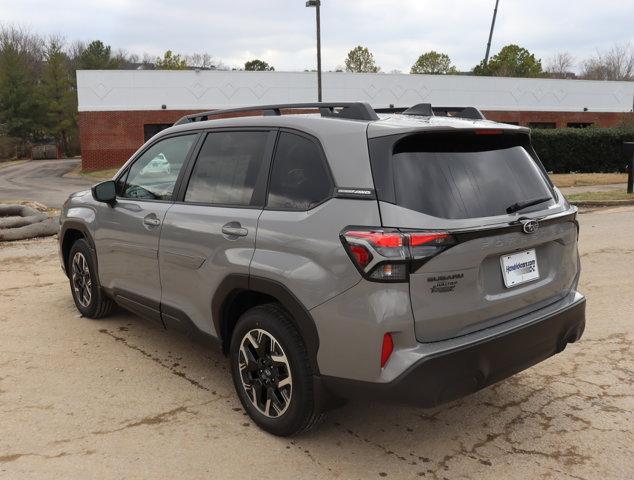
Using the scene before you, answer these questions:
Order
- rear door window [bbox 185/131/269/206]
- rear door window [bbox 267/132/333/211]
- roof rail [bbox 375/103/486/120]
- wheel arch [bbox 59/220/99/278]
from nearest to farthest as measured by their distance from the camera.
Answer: rear door window [bbox 267/132/333/211] < rear door window [bbox 185/131/269/206] < roof rail [bbox 375/103/486/120] < wheel arch [bbox 59/220/99/278]

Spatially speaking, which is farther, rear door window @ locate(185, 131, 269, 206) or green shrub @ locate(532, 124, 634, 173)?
green shrub @ locate(532, 124, 634, 173)

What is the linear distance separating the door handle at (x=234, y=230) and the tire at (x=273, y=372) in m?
0.43

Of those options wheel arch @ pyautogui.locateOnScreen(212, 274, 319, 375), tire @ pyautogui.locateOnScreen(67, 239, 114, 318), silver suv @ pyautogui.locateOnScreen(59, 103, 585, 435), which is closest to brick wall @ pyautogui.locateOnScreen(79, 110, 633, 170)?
tire @ pyautogui.locateOnScreen(67, 239, 114, 318)

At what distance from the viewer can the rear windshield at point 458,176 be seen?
2822 millimetres

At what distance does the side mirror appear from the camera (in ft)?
15.0

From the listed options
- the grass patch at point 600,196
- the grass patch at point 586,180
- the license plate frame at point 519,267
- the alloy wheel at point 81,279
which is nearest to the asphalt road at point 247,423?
the alloy wheel at point 81,279

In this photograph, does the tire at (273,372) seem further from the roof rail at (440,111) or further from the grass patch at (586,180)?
the grass patch at (586,180)

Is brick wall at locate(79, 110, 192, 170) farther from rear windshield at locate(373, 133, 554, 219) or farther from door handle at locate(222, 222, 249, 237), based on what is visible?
rear windshield at locate(373, 133, 554, 219)

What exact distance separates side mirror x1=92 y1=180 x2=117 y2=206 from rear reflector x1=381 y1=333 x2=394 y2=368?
111 inches

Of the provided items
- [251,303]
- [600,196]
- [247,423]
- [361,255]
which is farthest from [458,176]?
[600,196]

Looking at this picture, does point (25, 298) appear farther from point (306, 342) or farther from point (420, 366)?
point (420, 366)

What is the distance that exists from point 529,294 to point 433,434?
96 centimetres

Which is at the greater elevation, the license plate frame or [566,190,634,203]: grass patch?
the license plate frame

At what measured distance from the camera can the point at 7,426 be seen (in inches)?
136
